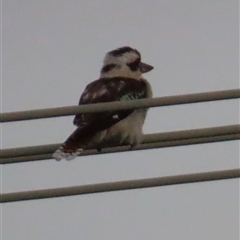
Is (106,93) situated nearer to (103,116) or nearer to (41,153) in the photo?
(103,116)

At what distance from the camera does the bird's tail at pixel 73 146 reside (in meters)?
0.98

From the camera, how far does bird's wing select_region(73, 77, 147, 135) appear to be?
1.07 metres

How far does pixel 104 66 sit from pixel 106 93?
0.50 ft

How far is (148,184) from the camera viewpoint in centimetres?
81

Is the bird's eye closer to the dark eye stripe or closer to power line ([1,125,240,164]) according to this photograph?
the dark eye stripe

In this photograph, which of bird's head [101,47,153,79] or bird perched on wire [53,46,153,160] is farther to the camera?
bird's head [101,47,153,79]

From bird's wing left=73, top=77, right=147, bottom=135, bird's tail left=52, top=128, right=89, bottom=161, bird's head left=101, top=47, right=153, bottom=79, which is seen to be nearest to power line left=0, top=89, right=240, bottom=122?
bird's tail left=52, top=128, right=89, bottom=161

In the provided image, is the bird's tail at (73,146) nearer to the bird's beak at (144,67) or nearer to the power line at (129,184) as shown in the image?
the power line at (129,184)

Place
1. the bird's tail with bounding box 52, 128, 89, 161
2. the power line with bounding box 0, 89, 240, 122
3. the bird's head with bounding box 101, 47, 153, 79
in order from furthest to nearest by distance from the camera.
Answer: the bird's head with bounding box 101, 47, 153, 79 < the bird's tail with bounding box 52, 128, 89, 161 < the power line with bounding box 0, 89, 240, 122

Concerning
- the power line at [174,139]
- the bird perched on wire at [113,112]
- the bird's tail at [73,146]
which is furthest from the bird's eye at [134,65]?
the power line at [174,139]

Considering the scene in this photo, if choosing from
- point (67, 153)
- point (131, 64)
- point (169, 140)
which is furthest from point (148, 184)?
point (131, 64)

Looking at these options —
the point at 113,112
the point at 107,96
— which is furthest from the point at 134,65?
the point at 113,112

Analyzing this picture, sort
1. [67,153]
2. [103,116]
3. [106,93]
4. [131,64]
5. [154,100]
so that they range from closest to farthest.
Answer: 1. [154,100]
2. [67,153]
3. [103,116]
4. [106,93]
5. [131,64]

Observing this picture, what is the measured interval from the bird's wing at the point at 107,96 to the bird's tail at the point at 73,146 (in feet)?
0.04
